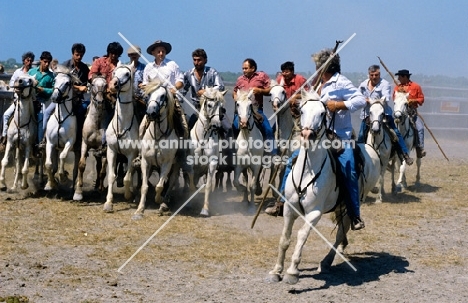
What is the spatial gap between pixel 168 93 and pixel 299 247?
15.0 feet

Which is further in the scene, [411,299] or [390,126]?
[390,126]

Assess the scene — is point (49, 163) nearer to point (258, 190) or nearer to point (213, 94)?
point (213, 94)

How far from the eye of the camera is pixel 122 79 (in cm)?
1205

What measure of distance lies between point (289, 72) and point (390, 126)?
2275 millimetres

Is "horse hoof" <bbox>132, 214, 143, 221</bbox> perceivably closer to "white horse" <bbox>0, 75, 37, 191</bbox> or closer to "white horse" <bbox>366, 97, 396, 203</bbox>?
"white horse" <bbox>0, 75, 37, 191</bbox>

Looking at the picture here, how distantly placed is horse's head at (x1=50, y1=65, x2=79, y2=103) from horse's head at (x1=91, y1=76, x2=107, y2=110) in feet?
1.40

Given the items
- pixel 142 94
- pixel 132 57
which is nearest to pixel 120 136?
pixel 142 94

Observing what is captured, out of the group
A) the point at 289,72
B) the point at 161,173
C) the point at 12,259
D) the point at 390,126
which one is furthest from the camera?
the point at 390,126

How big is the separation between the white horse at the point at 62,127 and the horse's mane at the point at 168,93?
1.81m

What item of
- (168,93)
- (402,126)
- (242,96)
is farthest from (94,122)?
(402,126)

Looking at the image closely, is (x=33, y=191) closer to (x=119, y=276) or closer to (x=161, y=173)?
(x=161, y=173)

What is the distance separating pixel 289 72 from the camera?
43.2ft

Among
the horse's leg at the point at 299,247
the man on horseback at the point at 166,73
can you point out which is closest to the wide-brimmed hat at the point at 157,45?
the man on horseback at the point at 166,73

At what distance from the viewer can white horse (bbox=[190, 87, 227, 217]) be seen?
12039 mm
